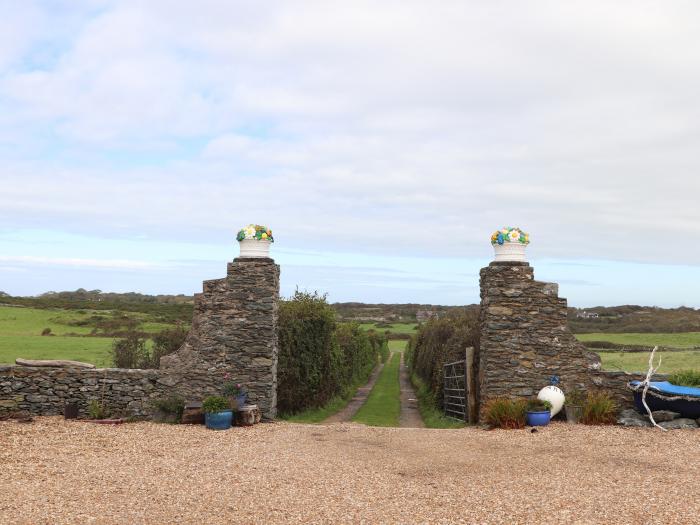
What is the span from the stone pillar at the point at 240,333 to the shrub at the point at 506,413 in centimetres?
420

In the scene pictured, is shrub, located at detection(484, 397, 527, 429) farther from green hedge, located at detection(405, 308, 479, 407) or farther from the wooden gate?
green hedge, located at detection(405, 308, 479, 407)

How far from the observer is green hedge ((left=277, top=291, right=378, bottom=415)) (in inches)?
596

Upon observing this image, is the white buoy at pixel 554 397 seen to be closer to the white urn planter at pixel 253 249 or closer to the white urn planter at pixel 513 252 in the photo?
the white urn planter at pixel 513 252

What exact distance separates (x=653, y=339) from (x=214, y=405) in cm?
2398

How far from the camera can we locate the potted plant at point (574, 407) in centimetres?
1176

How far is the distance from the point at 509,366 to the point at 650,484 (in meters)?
4.72

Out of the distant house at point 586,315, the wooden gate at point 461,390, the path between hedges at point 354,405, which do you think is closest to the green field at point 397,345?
the distant house at point 586,315

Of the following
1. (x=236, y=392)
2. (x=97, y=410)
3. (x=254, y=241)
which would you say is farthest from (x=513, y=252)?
(x=97, y=410)

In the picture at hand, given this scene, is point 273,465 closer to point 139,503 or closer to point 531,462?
point 139,503

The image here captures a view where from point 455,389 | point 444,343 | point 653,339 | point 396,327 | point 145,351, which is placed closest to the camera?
point 455,389

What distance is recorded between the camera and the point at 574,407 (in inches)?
465

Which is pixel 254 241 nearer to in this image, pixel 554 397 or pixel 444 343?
pixel 554 397

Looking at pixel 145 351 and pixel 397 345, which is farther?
pixel 397 345

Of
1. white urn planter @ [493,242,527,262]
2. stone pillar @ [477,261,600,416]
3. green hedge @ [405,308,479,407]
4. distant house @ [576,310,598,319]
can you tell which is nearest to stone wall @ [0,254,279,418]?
stone pillar @ [477,261,600,416]
